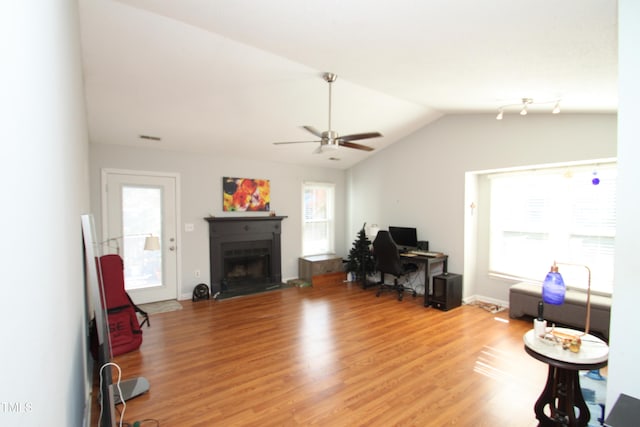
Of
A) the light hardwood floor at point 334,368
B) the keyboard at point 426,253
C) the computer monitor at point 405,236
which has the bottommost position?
the light hardwood floor at point 334,368

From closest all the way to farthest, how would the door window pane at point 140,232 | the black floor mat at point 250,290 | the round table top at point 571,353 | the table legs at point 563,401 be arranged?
the round table top at point 571,353, the table legs at point 563,401, the door window pane at point 140,232, the black floor mat at point 250,290

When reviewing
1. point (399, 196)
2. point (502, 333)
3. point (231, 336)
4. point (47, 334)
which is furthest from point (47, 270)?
point (399, 196)

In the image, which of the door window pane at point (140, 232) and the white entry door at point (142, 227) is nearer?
the white entry door at point (142, 227)

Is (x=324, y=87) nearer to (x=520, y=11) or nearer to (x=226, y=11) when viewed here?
(x=226, y=11)

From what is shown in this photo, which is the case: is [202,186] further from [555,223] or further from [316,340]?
[555,223]

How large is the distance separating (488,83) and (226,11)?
7.80ft

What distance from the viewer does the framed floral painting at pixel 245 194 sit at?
527cm

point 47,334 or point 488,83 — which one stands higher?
point 488,83

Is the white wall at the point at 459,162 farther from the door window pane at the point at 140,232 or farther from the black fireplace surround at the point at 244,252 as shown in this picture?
the door window pane at the point at 140,232

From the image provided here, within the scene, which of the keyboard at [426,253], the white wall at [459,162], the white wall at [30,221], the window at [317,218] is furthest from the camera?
the window at [317,218]

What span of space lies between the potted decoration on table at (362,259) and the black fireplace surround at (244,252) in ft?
4.81

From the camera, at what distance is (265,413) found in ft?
7.29

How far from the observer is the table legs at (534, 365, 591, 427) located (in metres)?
1.89

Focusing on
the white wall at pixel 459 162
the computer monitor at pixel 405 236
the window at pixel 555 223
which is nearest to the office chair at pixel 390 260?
the computer monitor at pixel 405 236
